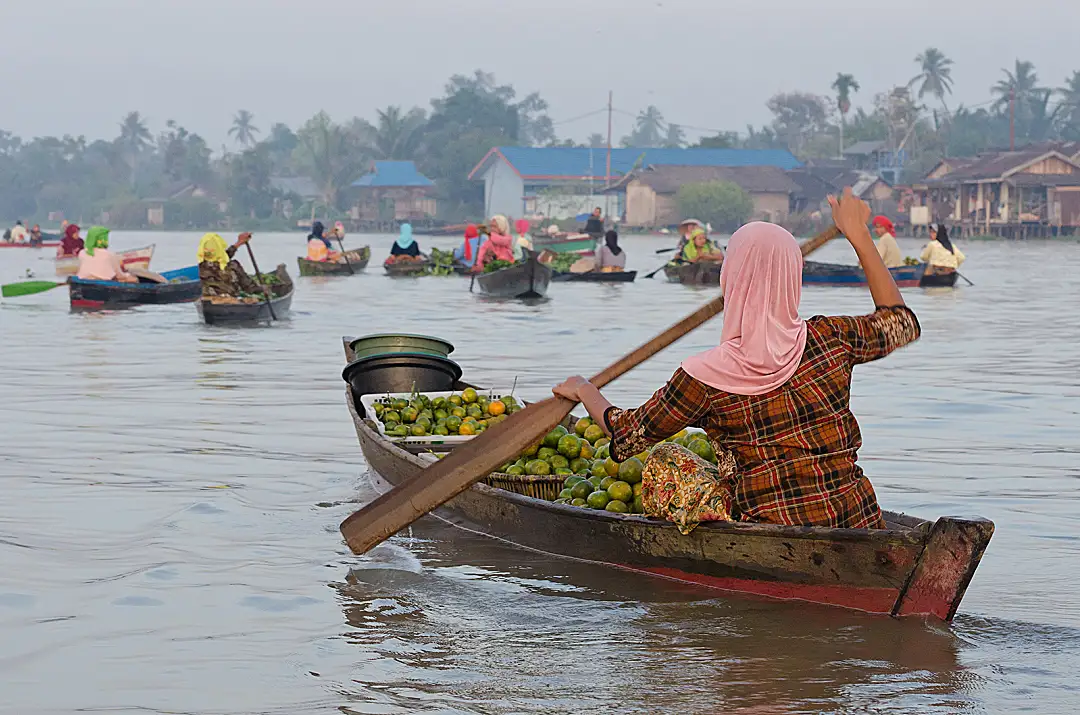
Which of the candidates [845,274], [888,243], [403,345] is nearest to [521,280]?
[888,243]

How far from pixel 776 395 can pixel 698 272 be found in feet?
69.4

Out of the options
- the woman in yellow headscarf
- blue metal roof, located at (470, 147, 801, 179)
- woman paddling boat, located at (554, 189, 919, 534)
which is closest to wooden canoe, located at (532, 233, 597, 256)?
the woman in yellow headscarf

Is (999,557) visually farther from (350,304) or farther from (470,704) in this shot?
(350,304)

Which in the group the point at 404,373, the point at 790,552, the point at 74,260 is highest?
the point at 74,260

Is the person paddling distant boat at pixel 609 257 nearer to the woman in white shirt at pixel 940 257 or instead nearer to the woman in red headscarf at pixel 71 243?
the woman in white shirt at pixel 940 257

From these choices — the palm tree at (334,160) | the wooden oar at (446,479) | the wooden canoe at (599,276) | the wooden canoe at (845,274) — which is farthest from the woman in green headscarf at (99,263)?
the palm tree at (334,160)

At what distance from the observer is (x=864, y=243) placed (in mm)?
4777

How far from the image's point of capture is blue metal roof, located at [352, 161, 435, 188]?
80.6 metres

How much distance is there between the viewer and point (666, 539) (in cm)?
550

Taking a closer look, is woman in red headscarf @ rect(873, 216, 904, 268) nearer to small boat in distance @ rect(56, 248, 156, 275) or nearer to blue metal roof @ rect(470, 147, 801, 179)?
small boat in distance @ rect(56, 248, 156, 275)

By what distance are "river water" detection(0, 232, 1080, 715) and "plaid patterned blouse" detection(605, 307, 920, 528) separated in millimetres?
485

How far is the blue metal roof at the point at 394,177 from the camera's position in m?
80.6

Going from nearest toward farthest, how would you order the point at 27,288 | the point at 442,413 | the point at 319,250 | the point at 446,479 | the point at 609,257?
the point at 446,479, the point at 442,413, the point at 27,288, the point at 609,257, the point at 319,250

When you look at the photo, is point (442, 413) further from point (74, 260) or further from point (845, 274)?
point (74, 260)
